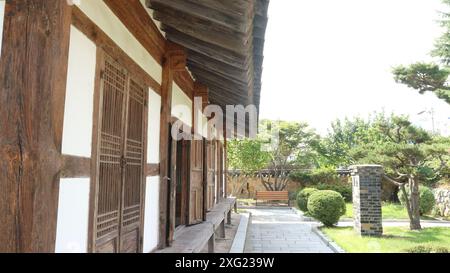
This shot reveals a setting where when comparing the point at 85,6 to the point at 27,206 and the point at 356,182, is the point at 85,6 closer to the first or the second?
the point at 27,206

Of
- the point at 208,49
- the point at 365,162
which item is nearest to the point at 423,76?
the point at 365,162

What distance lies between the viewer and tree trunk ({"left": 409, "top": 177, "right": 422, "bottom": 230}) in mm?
9820

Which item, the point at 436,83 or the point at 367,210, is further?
the point at 436,83

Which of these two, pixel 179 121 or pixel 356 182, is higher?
pixel 179 121

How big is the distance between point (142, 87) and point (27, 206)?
214 centimetres

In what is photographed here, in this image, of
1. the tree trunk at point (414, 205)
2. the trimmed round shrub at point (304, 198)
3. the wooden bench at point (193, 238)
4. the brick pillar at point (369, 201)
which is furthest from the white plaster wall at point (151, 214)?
the trimmed round shrub at point (304, 198)

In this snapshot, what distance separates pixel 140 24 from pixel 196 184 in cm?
372

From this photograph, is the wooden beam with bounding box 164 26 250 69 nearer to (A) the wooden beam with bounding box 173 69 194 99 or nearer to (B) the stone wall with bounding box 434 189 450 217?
(A) the wooden beam with bounding box 173 69 194 99

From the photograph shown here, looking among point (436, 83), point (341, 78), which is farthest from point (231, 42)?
point (341, 78)

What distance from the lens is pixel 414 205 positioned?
32.3ft

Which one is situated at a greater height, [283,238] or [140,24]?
[140,24]

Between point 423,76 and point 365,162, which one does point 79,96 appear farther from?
point 423,76

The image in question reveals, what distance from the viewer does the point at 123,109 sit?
9.62ft

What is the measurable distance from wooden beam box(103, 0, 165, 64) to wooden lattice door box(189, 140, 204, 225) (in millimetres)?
2556
